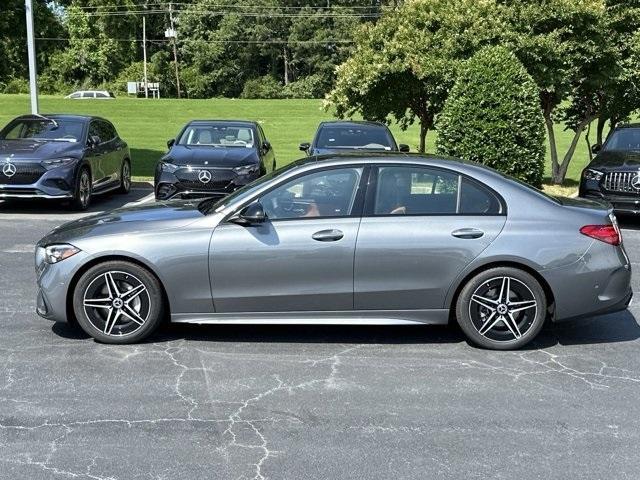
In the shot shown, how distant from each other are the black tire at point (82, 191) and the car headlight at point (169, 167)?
1324 millimetres

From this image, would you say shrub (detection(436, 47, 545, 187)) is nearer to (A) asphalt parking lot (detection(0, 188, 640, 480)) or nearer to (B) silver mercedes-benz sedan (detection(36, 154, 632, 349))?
(A) asphalt parking lot (detection(0, 188, 640, 480))

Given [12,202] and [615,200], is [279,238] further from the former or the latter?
[12,202]

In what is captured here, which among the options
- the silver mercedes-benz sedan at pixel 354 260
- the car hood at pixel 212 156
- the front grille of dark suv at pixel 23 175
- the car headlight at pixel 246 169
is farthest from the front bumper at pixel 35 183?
the silver mercedes-benz sedan at pixel 354 260

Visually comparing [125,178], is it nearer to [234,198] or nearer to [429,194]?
[234,198]

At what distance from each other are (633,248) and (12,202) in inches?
405

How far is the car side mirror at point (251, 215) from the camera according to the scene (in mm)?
5359

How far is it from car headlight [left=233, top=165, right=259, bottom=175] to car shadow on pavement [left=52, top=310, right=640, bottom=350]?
6.44m

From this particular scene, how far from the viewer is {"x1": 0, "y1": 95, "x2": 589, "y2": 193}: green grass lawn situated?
3278 centimetres

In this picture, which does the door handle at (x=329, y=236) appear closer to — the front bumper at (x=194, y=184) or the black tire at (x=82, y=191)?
the front bumper at (x=194, y=184)

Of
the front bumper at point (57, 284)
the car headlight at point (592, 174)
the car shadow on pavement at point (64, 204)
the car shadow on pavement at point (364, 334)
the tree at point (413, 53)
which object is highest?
the tree at point (413, 53)

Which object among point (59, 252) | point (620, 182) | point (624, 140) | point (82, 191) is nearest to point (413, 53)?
point (624, 140)

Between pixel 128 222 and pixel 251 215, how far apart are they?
100 cm

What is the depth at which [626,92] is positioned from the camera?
16312 millimetres

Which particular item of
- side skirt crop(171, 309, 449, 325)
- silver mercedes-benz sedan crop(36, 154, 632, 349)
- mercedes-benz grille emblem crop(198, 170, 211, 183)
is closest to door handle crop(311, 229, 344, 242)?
silver mercedes-benz sedan crop(36, 154, 632, 349)
